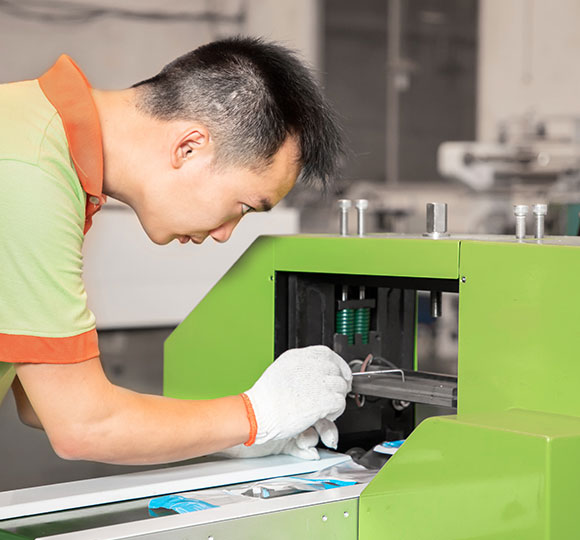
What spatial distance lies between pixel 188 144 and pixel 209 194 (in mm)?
68

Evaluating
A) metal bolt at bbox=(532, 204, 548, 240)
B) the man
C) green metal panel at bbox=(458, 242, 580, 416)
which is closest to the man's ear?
the man

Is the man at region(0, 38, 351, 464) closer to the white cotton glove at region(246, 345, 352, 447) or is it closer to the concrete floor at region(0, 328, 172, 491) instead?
the white cotton glove at region(246, 345, 352, 447)

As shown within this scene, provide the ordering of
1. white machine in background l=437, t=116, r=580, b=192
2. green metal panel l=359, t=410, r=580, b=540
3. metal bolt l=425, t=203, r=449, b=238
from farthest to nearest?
white machine in background l=437, t=116, r=580, b=192
metal bolt l=425, t=203, r=449, b=238
green metal panel l=359, t=410, r=580, b=540

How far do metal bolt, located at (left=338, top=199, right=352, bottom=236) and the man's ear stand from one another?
36 centimetres

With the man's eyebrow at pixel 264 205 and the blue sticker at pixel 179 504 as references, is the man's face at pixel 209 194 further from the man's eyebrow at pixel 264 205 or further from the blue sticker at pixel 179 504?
the blue sticker at pixel 179 504

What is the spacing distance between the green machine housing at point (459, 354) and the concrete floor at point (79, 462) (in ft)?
0.95

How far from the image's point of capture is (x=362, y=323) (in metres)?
1.43

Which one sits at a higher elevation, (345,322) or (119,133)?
(119,133)

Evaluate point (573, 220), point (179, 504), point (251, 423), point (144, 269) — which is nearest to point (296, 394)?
point (251, 423)

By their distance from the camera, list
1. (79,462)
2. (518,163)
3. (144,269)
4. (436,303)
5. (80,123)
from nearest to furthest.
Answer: (80,123)
(436,303)
(79,462)
(518,163)
(144,269)

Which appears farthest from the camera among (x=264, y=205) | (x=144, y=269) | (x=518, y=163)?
(x=144, y=269)

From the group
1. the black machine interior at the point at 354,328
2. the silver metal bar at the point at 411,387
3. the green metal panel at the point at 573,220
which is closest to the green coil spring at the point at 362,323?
the black machine interior at the point at 354,328

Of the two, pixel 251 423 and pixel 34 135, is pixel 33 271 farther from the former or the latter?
pixel 251 423

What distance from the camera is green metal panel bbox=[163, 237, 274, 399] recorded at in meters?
1.40
